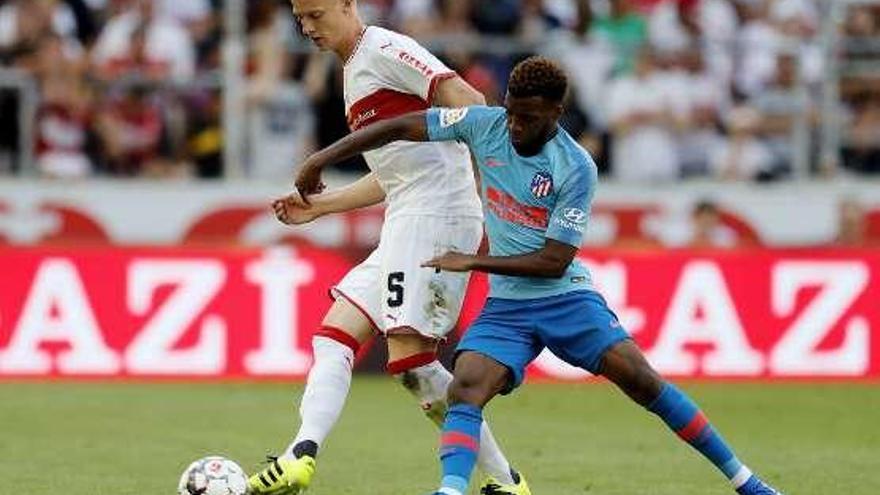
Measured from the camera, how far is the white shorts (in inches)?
374

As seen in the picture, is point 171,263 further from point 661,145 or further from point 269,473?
point 269,473

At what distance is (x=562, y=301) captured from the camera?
903cm

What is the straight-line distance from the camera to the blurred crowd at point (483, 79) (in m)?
19.5

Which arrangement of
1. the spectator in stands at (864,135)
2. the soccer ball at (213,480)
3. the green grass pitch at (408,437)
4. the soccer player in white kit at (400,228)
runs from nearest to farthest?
the soccer ball at (213,480) → the soccer player in white kit at (400,228) → the green grass pitch at (408,437) → the spectator in stands at (864,135)

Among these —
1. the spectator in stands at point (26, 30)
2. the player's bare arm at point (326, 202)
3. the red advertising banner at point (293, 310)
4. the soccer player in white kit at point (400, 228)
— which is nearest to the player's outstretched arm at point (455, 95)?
the soccer player in white kit at point (400, 228)

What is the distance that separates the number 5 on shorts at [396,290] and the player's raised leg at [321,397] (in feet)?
0.90

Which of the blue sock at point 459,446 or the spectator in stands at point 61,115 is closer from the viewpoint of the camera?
the blue sock at point 459,446

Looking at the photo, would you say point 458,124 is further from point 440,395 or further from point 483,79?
point 483,79

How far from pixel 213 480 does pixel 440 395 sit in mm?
1114

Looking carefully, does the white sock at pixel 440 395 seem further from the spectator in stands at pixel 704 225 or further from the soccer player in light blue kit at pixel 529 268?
the spectator in stands at pixel 704 225

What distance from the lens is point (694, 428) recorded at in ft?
29.9

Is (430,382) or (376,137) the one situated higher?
(376,137)

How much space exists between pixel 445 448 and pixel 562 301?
2.81 feet

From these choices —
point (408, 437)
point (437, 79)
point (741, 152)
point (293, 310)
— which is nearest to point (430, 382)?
point (437, 79)
